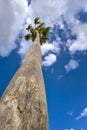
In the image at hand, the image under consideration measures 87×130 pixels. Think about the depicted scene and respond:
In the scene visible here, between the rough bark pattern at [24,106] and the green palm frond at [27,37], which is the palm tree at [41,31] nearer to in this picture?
the green palm frond at [27,37]

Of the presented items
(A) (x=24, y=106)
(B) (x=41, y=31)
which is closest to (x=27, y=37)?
(B) (x=41, y=31)

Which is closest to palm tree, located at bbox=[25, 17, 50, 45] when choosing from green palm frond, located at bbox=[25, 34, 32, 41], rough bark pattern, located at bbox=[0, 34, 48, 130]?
green palm frond, located at bbox=[25, 34, 32, 41]

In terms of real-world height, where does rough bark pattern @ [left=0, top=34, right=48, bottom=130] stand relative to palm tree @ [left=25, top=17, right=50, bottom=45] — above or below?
below

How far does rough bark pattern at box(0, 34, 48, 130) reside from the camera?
583 centimetres

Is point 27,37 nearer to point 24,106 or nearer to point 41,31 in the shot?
point 41,31

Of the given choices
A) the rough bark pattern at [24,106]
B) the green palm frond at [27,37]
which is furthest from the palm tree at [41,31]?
the rough bark pattern at [24,106]

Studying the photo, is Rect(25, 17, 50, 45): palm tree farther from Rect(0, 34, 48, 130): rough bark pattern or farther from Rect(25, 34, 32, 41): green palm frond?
Rect(0, 34, 48, 130): rough bark pattern

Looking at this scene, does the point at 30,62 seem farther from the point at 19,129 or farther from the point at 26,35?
the point at 26,35

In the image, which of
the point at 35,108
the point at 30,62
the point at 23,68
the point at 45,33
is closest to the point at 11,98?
the point at 35,108

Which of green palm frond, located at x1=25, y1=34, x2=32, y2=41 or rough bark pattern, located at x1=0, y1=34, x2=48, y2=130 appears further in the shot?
→ green palm frond, located at x1=25, y1=34, x2=32, y2=41

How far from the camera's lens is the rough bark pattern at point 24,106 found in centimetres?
583

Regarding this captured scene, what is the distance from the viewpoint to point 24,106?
6.32m

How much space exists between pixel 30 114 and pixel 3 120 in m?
0.78

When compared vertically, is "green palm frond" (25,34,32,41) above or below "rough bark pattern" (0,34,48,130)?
above
